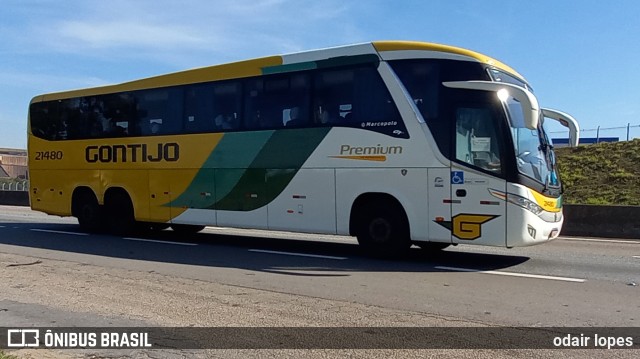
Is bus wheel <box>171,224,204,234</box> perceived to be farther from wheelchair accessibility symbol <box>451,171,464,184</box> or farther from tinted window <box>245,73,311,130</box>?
wheelchair accessibility symbol <box>451,171,464,184</box>

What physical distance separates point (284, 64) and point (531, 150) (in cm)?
490

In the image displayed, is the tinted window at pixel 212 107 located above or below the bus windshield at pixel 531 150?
above

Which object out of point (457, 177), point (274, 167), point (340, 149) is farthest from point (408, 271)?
point (274, 167)

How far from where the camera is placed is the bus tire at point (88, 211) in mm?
15141

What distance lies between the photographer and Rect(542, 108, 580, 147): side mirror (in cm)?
1116

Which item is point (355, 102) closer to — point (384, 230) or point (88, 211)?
→ point (384, 230)

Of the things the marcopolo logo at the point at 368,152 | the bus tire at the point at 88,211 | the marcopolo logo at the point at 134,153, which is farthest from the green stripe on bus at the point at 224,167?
the bus tire at the point at 88,211

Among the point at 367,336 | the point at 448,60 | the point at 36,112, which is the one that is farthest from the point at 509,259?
the point at 36,112

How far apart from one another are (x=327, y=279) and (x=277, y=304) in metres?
1.69

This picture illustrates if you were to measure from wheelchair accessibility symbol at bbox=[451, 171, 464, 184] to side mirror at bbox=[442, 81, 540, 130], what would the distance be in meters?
1.32

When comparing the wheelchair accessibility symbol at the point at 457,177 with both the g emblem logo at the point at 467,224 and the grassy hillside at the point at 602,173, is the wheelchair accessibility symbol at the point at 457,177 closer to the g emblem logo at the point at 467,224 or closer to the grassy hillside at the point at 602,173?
the g emblem logo at the point at 467,224

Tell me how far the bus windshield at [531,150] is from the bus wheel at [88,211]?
10.5 meters

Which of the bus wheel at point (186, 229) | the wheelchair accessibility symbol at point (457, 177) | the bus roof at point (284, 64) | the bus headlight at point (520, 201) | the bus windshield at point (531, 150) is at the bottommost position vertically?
the bus wheel at point (186, 229)

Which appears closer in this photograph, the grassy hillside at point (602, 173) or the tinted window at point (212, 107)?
the tinted window at point (212, 107)
